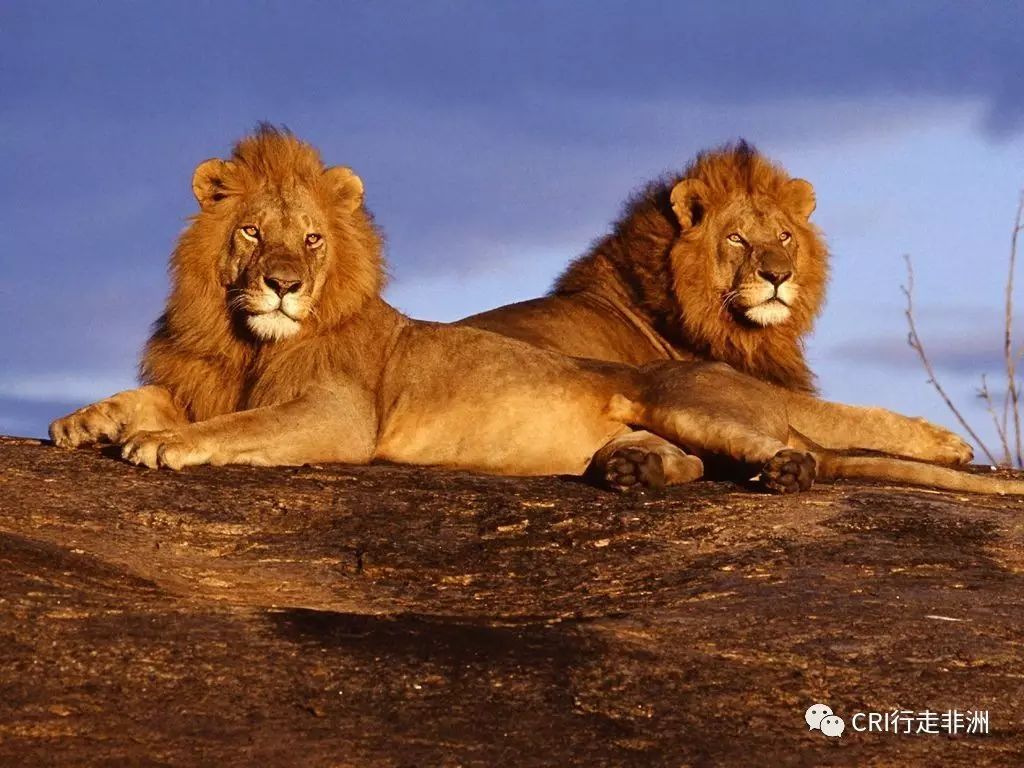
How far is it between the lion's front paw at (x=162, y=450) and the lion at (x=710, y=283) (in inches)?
107

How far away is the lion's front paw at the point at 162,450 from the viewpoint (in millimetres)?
6293

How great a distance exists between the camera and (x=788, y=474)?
253 inches

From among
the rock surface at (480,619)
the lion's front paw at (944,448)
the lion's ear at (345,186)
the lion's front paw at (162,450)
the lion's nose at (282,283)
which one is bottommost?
the rock surface at (480,619)

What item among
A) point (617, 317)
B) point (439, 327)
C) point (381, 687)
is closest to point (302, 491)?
point (439, 327)

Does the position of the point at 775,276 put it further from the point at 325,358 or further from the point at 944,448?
the point at 325,358

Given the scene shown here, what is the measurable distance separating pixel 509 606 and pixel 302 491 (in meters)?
1.34

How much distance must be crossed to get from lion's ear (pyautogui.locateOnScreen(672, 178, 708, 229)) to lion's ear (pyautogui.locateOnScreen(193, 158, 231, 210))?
2963 mm

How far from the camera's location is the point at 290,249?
7.09 metres

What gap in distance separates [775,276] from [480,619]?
4.65m

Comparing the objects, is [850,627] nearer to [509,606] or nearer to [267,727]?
[509,606]

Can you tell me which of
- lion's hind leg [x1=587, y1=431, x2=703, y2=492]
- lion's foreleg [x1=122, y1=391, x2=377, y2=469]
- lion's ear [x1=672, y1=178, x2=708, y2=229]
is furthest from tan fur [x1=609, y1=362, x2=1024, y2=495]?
lion's ear [x1=672, y1=178, x2=708, y2=229]

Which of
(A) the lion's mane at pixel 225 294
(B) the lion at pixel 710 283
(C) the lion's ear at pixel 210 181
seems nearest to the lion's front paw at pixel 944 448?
(B) the lion at pixel 710 283

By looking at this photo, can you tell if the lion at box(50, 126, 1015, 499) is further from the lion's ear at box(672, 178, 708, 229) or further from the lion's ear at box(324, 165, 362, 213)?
the lion's ear at box(672, 178, 708, 229)

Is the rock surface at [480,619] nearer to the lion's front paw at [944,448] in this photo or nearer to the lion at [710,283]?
the lion's front paw at [944,448]
